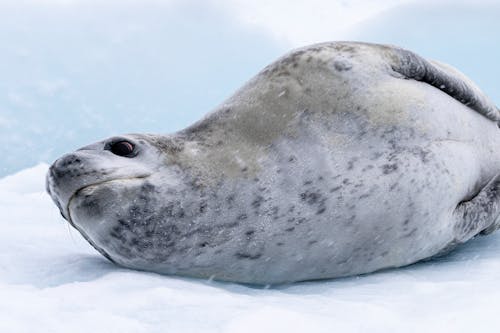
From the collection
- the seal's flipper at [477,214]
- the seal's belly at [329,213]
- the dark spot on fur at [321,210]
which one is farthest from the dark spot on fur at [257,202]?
the seal's flipper at [477,214]

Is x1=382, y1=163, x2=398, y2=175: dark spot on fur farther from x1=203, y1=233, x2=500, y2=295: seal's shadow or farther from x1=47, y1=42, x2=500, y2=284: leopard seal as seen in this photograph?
x1=203, y1=233, x2=500, y2=295: seal's shadow

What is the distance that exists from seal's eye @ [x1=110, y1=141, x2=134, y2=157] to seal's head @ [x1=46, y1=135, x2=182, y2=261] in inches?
1.0

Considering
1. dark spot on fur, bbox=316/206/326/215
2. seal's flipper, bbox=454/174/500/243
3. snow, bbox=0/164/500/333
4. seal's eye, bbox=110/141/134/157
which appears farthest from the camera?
seal's flipper, bbox=454/174/500/243

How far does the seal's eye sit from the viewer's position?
2938mm

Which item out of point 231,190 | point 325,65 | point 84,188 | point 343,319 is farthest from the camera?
point 325,65

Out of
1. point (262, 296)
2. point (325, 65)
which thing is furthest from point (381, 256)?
point (325, 65)

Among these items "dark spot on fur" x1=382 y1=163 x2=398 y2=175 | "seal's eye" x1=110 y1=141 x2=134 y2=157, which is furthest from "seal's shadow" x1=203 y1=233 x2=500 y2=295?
"seal's eye" x1=110 y1=141 x2=134 y2=157

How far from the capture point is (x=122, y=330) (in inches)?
84.4

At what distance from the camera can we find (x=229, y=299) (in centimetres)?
262

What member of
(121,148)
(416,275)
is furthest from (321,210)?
(121,148)

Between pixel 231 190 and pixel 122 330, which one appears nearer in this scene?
pixel 122 330

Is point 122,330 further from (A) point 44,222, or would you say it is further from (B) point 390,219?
Answer: (A) point 44,222

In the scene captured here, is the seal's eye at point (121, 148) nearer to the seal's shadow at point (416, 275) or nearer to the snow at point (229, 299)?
the snow at point (229, 299)

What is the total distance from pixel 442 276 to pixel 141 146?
5.16ft
